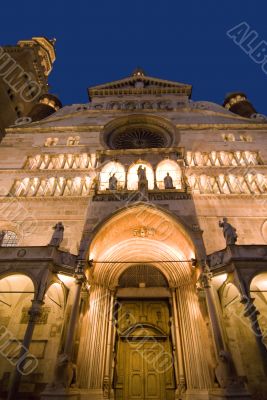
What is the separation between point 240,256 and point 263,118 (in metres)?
14.4

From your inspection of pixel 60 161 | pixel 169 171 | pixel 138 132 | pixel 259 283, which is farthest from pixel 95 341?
pixel 138 132

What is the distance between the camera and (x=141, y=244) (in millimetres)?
13086

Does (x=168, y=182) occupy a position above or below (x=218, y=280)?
above

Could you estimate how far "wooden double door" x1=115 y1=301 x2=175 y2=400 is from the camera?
10.3 meters

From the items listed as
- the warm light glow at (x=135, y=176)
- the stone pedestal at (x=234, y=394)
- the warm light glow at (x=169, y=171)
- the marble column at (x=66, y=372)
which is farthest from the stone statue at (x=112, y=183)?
the stone pedestal at (x=234, y=394)

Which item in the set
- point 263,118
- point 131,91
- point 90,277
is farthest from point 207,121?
point 90,277

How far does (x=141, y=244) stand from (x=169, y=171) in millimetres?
4627

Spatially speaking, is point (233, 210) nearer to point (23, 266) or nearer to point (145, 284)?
point (145, 284)

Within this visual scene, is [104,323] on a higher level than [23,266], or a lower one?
lower

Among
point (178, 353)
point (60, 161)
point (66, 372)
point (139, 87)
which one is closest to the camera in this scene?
point (66, 372)

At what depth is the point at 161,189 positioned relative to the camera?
12852mm

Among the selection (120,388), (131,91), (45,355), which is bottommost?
(120,388)

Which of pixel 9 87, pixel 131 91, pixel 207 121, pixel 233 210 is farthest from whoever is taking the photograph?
pixel 9 87

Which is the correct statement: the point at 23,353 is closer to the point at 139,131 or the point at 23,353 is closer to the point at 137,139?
the point at 137,139
